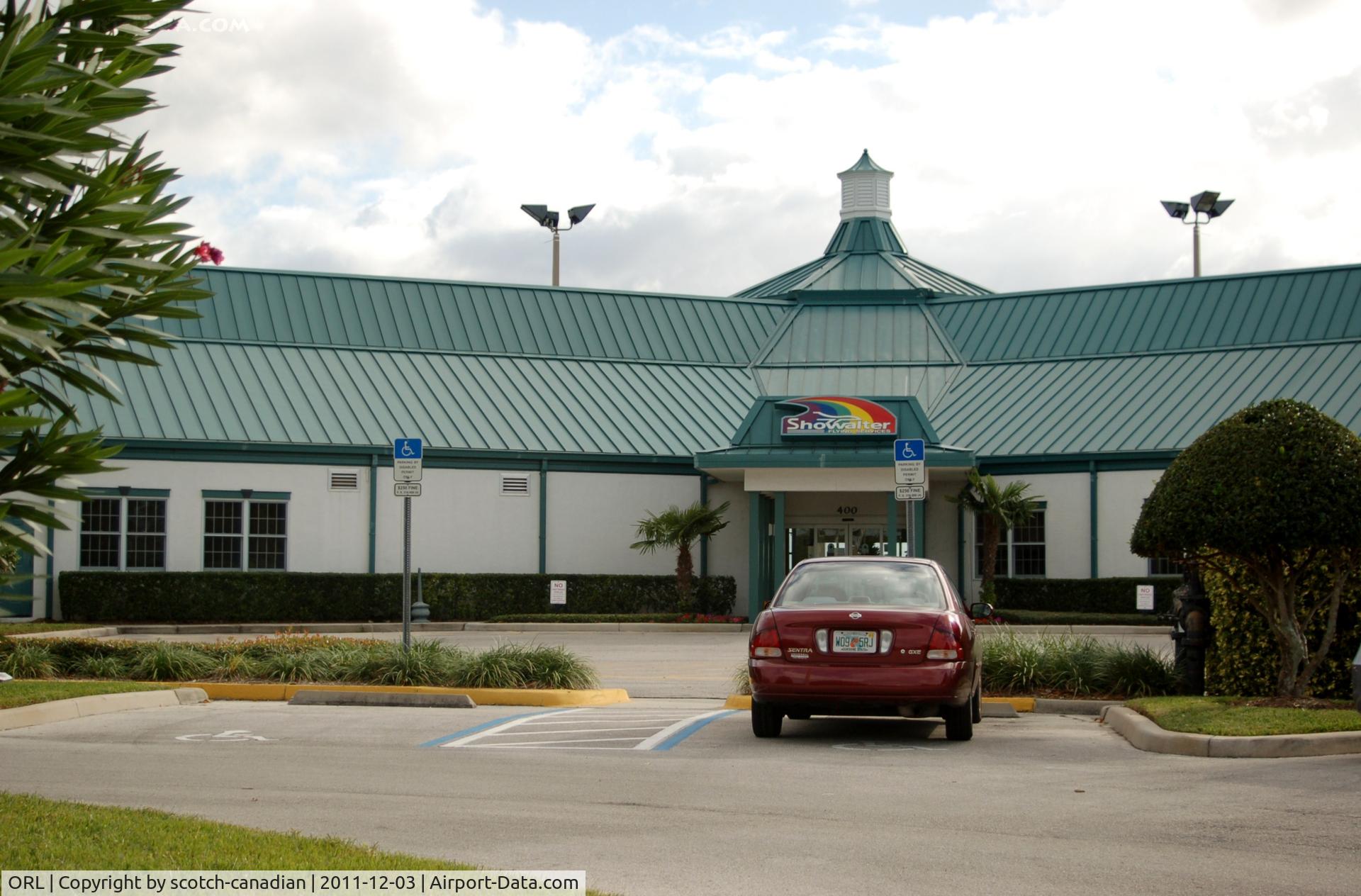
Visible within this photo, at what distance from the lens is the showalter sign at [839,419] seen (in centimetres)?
3197

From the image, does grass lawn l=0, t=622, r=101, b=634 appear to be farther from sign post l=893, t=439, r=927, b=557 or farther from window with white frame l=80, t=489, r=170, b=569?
sign post l=893, t=439, r=927, b=557

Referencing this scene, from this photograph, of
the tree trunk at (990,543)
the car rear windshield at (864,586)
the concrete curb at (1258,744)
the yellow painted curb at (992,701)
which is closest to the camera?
the concrete curb at (1258,744)

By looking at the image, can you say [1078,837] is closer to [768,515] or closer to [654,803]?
[654,803]

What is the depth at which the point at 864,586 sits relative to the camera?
1298 centimetres

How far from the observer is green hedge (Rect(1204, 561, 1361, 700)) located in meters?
14.1

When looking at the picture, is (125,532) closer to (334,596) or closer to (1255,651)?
(334,596)

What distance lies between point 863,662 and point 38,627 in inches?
771

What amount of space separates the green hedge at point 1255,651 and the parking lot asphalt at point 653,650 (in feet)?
11.5

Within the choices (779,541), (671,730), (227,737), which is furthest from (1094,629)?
(227,737)

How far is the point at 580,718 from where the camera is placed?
14.1m

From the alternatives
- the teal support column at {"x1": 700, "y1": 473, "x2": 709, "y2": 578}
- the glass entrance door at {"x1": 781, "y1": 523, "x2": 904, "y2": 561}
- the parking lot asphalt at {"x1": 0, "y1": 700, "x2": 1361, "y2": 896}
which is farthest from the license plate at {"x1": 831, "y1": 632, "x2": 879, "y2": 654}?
the glass entrance door at {"x1": 781, "y1": 523, "x2": 904, "y2": 561}

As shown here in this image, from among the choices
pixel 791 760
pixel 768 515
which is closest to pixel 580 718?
pixel 791 760

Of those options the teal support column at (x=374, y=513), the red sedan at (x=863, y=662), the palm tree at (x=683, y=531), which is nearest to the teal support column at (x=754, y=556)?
the palm tree at (x=683, y=531)

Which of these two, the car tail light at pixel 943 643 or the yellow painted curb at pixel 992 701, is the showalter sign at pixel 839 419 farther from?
the car tail light at pixel 943 643
